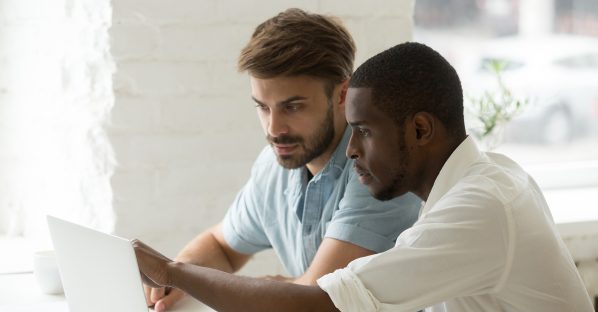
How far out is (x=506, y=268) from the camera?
1.26m

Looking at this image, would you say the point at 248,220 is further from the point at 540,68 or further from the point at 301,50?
the point at 540,68

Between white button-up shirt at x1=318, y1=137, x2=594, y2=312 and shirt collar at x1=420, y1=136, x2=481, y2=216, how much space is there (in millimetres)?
→ 30

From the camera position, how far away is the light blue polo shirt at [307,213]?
1.66 m

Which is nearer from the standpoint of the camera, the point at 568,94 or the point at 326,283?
the point at 326,283

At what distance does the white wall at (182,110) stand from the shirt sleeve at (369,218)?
0.53m

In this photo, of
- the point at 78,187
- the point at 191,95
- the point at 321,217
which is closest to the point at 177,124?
the point at 191,95

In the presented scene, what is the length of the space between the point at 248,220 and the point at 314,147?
0.30m

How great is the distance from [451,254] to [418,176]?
0.18 m

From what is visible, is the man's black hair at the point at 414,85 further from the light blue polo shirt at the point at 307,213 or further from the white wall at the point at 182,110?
the white wall at the point at 182,110

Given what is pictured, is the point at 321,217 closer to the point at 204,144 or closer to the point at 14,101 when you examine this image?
the point at 204,144

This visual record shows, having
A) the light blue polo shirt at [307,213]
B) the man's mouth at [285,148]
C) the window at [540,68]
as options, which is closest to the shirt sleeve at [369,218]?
the light blue polo shirt at [307,213]

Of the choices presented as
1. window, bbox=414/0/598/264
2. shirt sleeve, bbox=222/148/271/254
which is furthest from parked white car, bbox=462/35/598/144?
shirt sleeve, bbox=222/148/271/254

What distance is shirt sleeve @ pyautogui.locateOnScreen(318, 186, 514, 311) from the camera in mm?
1231

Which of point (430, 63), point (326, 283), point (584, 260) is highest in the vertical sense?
point (430, 63)
